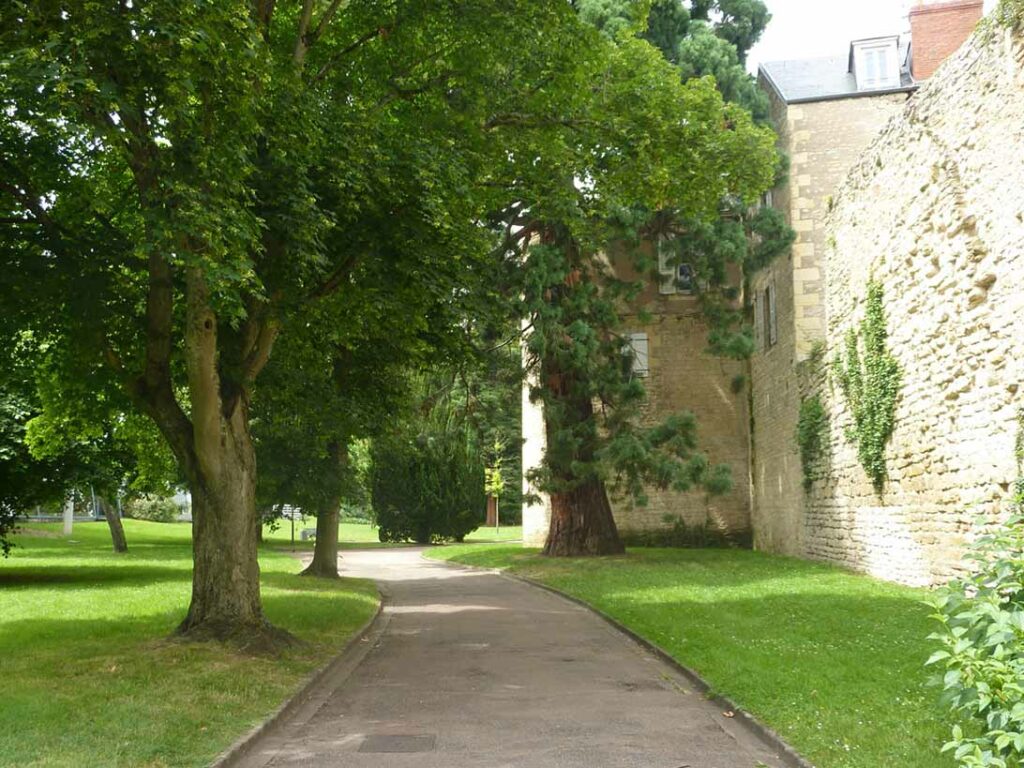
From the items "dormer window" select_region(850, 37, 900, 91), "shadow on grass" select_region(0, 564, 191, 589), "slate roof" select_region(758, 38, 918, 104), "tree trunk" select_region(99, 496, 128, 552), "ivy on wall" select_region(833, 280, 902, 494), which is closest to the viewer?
"ivy on wall" select_region(833, 280, 902, 494)

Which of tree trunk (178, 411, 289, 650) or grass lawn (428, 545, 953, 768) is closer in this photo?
grass lawn (428, 545, 953, 768)

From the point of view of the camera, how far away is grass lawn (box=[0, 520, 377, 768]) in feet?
22.9

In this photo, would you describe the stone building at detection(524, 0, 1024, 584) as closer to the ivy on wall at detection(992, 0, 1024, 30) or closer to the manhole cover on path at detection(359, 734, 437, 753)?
the ivy on wall at detection(992, 0, 1024, 30)

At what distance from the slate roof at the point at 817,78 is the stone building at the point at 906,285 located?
0.06 m

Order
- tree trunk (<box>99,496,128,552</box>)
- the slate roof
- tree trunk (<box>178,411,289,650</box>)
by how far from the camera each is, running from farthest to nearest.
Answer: tree trunk (<box>99,496,128,552</box>)
the slate roof
tree trunk (<box>178,411,289,650</box>)

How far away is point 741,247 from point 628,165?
11454 mm

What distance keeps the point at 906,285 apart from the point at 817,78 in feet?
46.3

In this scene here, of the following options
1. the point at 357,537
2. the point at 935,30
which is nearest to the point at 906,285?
the point at 935,30

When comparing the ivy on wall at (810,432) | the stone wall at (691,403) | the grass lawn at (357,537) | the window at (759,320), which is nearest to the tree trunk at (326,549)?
the stone wall at (691,403)

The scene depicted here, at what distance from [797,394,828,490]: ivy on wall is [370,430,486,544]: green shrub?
63.1 ft

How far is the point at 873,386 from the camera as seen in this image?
17953 millimetres

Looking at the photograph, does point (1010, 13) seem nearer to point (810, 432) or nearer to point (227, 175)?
point (227, 175)

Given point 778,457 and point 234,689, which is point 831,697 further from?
point 778,457

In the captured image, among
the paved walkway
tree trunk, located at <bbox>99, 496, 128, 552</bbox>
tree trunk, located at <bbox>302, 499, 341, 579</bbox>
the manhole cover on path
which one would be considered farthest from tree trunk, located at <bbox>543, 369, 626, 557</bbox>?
the manhole cover on path
